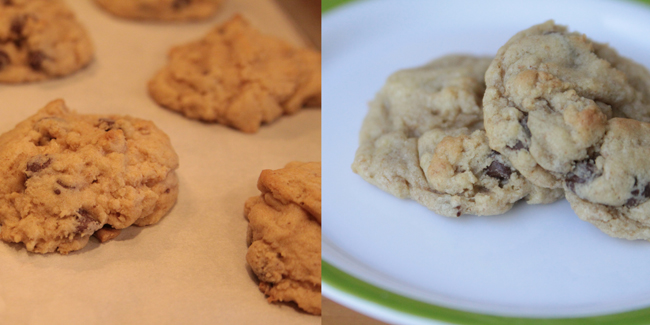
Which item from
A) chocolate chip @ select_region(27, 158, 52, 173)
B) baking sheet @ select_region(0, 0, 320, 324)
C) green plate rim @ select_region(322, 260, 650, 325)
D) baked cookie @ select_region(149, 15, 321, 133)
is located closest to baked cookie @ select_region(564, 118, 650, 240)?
green plate rim @ select_region(322, 260, 650, 325)

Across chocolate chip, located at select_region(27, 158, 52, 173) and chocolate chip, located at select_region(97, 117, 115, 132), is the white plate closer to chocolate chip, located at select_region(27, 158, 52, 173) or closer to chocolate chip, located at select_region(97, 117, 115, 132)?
chocolate chip, located at select_region(97, 117, 115, 132)

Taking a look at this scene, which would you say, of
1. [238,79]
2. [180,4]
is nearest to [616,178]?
[238,79]

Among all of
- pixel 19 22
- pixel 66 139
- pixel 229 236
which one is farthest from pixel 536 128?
pixel 19 22

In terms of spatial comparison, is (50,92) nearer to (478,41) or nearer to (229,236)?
(229,236)

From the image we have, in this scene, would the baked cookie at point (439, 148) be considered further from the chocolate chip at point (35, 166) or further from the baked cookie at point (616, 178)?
the chocolate chip at point (35, 166)

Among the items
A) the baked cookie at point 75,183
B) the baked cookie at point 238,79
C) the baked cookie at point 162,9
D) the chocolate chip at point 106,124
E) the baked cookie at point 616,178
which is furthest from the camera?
the baked cookie at point 162,9

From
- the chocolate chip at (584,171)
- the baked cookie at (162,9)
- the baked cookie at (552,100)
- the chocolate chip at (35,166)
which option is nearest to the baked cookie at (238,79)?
the baked cookie at (162,9)

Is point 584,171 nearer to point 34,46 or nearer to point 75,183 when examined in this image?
point 75,183
